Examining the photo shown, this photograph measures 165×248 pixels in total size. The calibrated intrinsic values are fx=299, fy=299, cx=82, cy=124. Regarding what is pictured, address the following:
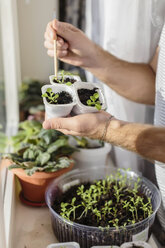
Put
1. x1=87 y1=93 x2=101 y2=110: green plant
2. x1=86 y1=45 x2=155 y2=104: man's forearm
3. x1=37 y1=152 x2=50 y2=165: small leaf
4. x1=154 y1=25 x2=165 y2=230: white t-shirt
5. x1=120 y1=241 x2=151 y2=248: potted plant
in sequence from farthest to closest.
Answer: x1=86 y1=45 x2=155 y2=104: man's forearm, x1=37 y1=152 x2=50 y2=165: small leaf, x1=154 y1=25 x2=165 y2=230: white t-shirt, x1=120 y1=241 x2=151 y2=248: potted plant, x1=87 y1=93 x2=101 y2=110: green plant

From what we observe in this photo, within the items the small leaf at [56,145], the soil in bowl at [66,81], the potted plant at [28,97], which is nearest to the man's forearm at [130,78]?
the small leaf at [56,145]

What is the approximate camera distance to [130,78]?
1208mm

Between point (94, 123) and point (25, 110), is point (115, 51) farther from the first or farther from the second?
point (25, 110)

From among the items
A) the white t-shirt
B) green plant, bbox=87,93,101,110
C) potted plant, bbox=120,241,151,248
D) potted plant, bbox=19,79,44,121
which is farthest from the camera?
potted plant, bbox=19,79,44,121

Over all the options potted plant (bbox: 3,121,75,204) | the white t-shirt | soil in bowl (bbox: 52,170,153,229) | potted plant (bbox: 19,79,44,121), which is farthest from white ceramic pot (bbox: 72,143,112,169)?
potted plant (bbox: 19,79,44,121)

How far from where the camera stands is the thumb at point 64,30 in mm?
893

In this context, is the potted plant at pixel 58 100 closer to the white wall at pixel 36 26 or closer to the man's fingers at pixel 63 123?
the man's fingers at pixel 63 123

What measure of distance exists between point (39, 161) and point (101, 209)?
288 mm

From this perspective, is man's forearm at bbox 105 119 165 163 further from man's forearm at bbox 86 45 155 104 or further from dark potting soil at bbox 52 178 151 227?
man's forearm at bbox 86 45 155 104

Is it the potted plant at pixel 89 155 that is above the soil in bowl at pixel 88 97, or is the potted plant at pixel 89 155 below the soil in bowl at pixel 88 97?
below

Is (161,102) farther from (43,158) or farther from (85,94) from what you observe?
(43,158)

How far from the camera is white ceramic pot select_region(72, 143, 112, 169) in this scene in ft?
4.21

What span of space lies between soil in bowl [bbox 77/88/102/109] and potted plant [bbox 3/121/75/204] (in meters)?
0.37

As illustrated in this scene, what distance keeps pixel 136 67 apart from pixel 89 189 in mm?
521
